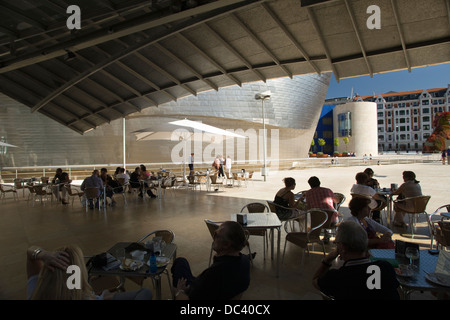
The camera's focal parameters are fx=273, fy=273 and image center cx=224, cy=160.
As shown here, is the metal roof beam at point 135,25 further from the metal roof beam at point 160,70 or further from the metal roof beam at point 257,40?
the metal roof beam at point 160,70

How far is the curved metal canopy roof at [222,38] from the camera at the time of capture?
443 cm

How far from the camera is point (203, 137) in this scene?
12.2m

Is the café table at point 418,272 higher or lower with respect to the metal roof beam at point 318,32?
lower

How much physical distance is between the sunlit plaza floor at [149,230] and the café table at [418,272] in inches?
31.5

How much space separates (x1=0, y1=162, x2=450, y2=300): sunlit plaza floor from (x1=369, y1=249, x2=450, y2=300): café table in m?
0.80

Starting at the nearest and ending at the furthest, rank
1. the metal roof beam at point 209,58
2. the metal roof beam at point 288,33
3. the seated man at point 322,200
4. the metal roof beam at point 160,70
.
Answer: the seated man at point 322,200 < the metal roof beam at point 288,33 < the metal roof beam at point 209,58 < the metal roof beam at point 160,70

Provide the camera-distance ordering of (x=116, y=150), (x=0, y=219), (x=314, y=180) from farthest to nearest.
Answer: (x=116, y=150)
(x=0, y=219)
(x=314, y=180)

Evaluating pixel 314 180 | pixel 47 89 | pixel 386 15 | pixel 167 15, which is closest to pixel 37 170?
pixel 47 89

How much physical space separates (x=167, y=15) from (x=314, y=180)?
11.8ft

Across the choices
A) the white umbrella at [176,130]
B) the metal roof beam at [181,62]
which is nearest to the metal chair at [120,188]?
the white umbrella at [176,130]

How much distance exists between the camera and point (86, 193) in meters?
7.49

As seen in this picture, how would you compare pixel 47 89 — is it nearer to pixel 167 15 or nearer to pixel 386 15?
pixel 167 15

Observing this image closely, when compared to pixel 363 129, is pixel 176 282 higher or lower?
lower

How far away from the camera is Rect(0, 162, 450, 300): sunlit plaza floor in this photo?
329cm
